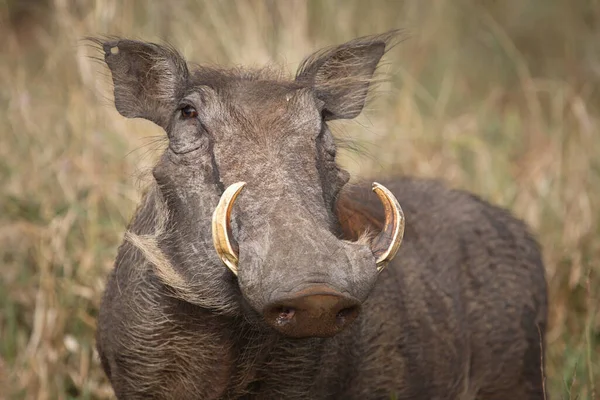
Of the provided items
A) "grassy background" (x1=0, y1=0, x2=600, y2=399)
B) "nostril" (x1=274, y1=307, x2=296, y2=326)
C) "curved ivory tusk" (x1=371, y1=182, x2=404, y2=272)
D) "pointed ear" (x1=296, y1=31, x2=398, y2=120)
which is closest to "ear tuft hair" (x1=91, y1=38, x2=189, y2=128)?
"grassy background" (x1=0, y1=0, x2=600, y2=399)

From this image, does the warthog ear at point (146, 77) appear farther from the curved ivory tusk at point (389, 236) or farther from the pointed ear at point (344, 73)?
the curved ivory tusk at point (389, 236)

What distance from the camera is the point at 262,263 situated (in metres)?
Result: 2.78

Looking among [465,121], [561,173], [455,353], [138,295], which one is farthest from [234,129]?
[465,121]

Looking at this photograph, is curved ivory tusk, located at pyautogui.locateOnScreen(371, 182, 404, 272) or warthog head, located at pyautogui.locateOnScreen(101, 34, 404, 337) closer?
warthog head, located at pyautogui.locateOnScreen(101, 34, 404, 337)

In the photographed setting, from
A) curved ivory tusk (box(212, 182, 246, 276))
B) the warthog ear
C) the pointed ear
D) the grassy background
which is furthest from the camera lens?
the grassy background

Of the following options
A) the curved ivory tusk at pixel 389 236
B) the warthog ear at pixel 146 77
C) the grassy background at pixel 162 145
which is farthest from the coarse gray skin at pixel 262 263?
the grassy background at pixel 162 145

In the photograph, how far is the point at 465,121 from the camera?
697 cm

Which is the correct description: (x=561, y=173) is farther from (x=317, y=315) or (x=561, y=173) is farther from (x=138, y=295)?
(x=317, y=315)

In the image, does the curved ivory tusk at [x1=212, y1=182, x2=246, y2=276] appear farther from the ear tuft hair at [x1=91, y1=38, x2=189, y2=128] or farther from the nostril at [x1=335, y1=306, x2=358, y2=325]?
the ear tuft hair at [x1=91, y1=38, x2=189, y2=128]

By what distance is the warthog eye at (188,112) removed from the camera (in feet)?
11.2

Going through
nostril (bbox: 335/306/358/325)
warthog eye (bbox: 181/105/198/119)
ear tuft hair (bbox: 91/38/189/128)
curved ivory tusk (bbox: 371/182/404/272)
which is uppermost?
ear tuft hair (bbox: 91/38/189/128)

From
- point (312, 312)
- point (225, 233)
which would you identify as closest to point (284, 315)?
point (312, 312)

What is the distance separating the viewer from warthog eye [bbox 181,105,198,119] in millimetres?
3420

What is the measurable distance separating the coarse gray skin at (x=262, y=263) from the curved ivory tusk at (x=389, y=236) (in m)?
0.11
